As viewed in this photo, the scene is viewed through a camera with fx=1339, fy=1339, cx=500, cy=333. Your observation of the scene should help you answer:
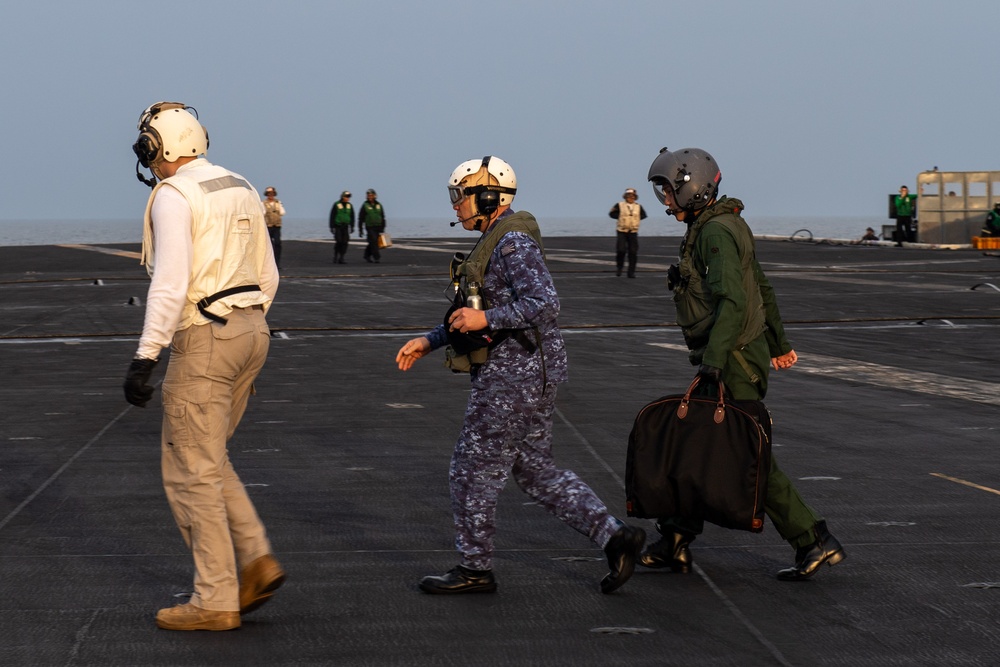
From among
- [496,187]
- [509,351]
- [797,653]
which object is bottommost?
[797,653]

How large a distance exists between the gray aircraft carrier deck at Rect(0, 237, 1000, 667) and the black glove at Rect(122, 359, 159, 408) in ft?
2.88

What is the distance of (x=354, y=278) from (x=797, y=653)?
83.8 ft

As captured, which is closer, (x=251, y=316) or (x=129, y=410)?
(x=251, y=316)

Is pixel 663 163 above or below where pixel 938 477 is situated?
above

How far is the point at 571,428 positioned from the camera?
980 centimetres

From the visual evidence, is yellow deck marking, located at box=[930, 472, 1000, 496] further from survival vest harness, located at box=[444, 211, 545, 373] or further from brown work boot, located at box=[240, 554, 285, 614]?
brown work boot, located at box=[240, 554, 285, 614]

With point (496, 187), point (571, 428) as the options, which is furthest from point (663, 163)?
point (571, 428)

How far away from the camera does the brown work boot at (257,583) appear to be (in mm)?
5020

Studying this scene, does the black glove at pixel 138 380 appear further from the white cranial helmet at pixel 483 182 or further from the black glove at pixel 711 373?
the black glove at pixel 711 373

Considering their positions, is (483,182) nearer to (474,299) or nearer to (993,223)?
(474,299)

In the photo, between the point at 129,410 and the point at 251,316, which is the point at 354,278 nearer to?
the point at 129,410

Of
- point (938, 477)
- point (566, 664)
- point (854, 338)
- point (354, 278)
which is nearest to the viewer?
point (566, 664)

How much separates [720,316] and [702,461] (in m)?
0.60

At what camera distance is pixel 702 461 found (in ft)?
17.9
